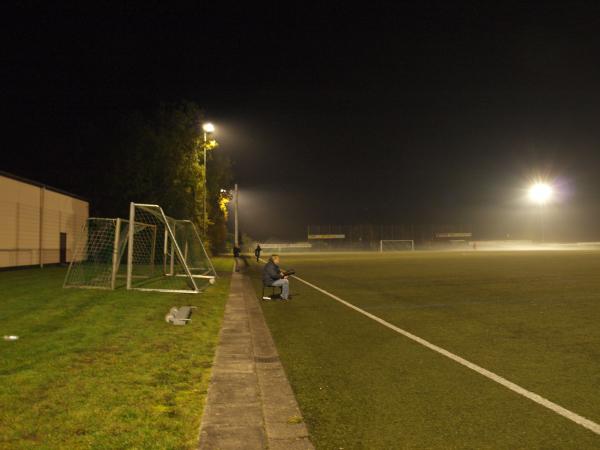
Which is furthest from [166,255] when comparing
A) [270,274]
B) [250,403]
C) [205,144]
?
[250,403]

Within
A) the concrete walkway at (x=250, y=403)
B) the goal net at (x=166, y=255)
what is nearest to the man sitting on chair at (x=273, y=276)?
the goal net at (x=166, y=255)

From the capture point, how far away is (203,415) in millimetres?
4191

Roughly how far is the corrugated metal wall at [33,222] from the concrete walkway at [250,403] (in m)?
20.7

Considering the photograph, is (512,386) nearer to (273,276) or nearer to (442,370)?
(442,370)

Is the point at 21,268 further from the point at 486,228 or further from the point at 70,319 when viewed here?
the point at 486,228

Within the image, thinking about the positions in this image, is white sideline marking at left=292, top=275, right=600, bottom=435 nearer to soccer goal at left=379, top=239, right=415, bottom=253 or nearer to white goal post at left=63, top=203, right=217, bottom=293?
white goal post at left=63, top=203, right=217, bottom=293

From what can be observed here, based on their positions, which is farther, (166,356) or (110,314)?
(110,314)

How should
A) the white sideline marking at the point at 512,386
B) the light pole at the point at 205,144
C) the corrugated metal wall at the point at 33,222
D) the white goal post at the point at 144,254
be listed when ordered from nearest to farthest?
the white sideline marking at the point at 512,386 < the white goal post at the point at 144,254 < the corrugated metal wall at the point at 33,222 < the light pole at the point at 205,144

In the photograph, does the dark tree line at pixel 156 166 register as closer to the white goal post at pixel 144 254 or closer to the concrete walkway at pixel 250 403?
the white goal post at pixel 144 254

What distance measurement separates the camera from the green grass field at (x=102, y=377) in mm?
3779

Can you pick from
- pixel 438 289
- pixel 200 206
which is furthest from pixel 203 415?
pixel 200 206

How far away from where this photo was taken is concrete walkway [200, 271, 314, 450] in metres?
3.74

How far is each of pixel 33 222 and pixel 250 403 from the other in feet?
84.9

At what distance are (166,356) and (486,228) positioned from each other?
299 feet
